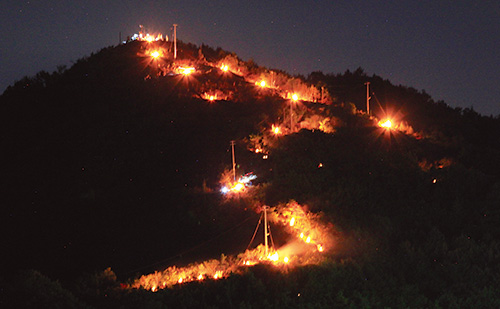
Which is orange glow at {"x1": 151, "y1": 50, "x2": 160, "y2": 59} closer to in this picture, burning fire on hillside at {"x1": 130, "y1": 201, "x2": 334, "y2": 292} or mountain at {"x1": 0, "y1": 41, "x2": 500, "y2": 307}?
mountain at {"x1": 0, "y1": 41, "x2": 500, "y2": 307}

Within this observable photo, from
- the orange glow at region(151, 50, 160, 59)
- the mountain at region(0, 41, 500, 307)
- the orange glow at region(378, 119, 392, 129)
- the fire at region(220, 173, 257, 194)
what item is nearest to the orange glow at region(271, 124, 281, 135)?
the mountain at region(0, 41, 500, 307)

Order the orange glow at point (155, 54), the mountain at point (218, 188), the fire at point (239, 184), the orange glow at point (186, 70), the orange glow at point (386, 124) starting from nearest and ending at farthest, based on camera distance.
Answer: the mountain at point (218, 188) → the fire at point (239, 184) → the orange glow at point (386, 124) → the orange glow at point (186, 70) → the orange glow at point (155, 54)

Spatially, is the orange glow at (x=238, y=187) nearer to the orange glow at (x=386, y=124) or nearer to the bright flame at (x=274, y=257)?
the bright flame at (x=274, y=257)

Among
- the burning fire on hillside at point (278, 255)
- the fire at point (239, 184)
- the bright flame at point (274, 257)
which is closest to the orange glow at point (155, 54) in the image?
the fire at point (239, 184)

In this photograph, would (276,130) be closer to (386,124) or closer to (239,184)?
(239,184)

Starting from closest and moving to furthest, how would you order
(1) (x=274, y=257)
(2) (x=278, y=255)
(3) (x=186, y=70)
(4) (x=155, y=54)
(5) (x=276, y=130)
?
1. (1) (x=274, y=257)
2. (2) (x=278, y=255)
3. (5) (x=276, y=130)
4. (3) (x=186, y=70)
5. (4) (x=155, y=54)

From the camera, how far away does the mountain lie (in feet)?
23.9

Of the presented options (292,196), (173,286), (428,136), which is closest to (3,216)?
(173,286)

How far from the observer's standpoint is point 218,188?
35.0 ft

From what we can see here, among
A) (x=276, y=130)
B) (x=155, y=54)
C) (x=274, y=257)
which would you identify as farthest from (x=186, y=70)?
(x=274, y=257)

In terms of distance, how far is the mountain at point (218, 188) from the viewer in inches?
287

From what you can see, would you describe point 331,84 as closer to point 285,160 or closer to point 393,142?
point 393,142

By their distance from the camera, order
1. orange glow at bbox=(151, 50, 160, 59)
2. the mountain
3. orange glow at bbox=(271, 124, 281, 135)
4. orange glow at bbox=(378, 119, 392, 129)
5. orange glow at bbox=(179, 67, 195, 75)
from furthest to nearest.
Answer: orange glow at bbox=(151, 50, 160, 59) < orange glow at bbox=(179, 67, 195, 75) < orange glow at bbox=(378, 119, 392, 129) < orange glow at bbox=(271, 124, 281, 135) < the mountain

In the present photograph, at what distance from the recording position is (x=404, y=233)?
8828 mm
